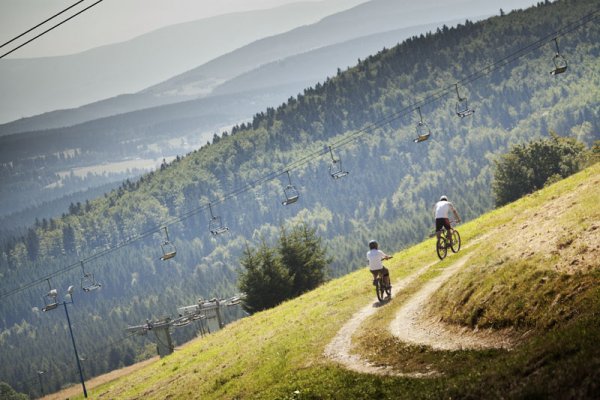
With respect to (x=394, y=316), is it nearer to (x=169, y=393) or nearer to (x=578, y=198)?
(x=578, y=198)

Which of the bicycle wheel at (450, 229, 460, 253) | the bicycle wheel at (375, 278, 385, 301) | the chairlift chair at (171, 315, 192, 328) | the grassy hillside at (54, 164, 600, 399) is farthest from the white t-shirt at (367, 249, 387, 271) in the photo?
the chairlift chair at (171, 315, 192, 328)

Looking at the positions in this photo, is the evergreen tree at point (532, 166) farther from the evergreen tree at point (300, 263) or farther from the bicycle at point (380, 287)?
the bicycle at point (380, 287)

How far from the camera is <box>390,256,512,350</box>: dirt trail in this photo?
77.0 ft

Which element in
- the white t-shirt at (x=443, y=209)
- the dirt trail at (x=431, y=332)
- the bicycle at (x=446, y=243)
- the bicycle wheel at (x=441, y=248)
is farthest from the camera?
the bicycle wheel at (x=441, y=248)

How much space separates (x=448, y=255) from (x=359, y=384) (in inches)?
741

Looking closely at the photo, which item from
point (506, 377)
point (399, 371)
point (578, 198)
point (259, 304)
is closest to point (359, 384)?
point (399, 371)

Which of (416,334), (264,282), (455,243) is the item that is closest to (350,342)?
(416,334)

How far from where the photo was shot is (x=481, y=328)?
24.6 meters

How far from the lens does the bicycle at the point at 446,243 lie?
40406 millimetres

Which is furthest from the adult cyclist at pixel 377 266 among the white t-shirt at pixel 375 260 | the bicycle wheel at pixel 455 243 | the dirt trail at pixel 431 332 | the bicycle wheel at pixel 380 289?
the bicycle wheel at pixel 455 243

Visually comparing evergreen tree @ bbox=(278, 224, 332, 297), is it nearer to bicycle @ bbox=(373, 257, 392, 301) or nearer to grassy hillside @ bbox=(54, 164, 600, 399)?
grassy hillside @ bbox=(54, 164, 600, 399)

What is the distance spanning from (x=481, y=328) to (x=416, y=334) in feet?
11.3

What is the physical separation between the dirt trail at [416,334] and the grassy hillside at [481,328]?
0.39 m

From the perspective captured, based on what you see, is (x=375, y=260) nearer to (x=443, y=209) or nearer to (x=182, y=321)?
(x=443, y=209)
